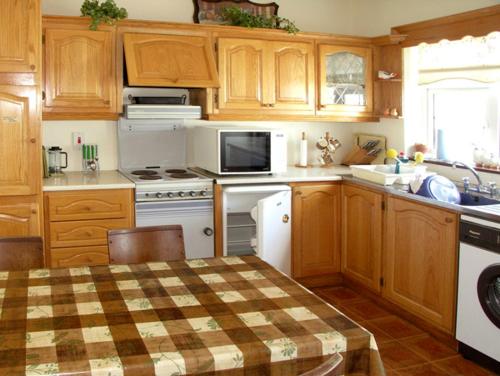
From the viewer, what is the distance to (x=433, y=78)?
4.52 metres

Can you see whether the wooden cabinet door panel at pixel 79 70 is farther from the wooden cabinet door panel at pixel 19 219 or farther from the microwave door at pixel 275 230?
the microwave door at pixel 275 230

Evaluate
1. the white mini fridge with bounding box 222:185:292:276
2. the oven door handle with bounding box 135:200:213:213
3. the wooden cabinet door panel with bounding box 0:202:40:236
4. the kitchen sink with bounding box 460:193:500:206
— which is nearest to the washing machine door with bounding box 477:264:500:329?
the kitchen sink with bounding box 460:193:500:206

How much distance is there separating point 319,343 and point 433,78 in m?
3.29

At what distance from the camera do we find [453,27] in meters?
4.09

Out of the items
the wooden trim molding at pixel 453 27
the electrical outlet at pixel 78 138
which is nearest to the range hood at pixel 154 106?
the electrical outlet at pixel 78 138

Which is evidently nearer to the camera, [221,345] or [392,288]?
[221,345]

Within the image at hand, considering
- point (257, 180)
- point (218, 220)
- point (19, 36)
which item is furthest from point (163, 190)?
point (19, 36)

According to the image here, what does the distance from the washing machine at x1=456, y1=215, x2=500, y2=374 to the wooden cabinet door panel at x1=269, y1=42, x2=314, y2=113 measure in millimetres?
1778

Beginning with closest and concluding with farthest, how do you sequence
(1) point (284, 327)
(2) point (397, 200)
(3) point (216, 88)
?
(1) point (284, 327)
(2) point (397, 200)
(3) point (216, 88)

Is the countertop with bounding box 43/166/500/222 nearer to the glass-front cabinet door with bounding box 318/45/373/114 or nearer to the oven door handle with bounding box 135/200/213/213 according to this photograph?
the oven door handle with bounding box 135/200/213/213

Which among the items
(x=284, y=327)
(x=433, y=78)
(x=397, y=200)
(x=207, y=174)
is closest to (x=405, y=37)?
(x=433, y=78)

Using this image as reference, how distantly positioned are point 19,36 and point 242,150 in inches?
62.5

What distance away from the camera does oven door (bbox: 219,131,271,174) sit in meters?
4.27

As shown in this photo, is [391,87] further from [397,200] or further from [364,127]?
[397,200]
